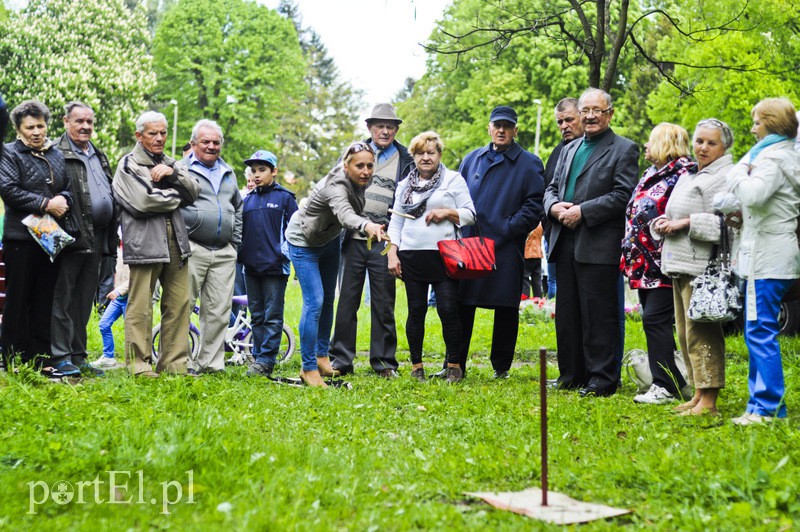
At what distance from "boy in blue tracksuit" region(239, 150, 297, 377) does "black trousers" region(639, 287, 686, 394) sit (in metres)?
3.76

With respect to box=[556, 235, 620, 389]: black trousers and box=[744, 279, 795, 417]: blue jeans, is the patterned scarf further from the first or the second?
box=[744, 279, 795, 417]: blue jeans

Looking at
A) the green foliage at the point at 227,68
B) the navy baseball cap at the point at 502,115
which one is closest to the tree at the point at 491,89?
the green foliage at the point at 227,68

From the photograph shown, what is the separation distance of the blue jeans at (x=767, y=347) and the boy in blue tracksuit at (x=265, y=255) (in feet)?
15.9

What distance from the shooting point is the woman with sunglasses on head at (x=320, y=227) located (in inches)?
326

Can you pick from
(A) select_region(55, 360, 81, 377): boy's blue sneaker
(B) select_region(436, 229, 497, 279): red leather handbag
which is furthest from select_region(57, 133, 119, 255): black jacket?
(B) select_region(436, 229, 497, 279): red leather handbag

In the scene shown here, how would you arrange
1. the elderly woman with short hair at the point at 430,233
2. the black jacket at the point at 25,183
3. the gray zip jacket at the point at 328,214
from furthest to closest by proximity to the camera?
the elderly woman with short hair at the point at 430,233 < the black jacket at the point at 25,183 < the gray zip jacket at the point at 328,214

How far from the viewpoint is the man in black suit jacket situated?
8086 millimetres

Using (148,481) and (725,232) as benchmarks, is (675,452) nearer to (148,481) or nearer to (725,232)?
(725,232)

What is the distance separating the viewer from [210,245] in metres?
9.36

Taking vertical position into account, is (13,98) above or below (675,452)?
above

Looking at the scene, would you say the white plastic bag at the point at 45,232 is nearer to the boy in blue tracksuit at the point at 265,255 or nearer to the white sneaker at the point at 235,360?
the boy in blue tracksuit at the point at 265,255

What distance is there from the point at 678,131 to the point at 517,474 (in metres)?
3.74

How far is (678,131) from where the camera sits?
7.68 meters

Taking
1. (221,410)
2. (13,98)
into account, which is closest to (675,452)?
(221,410)
